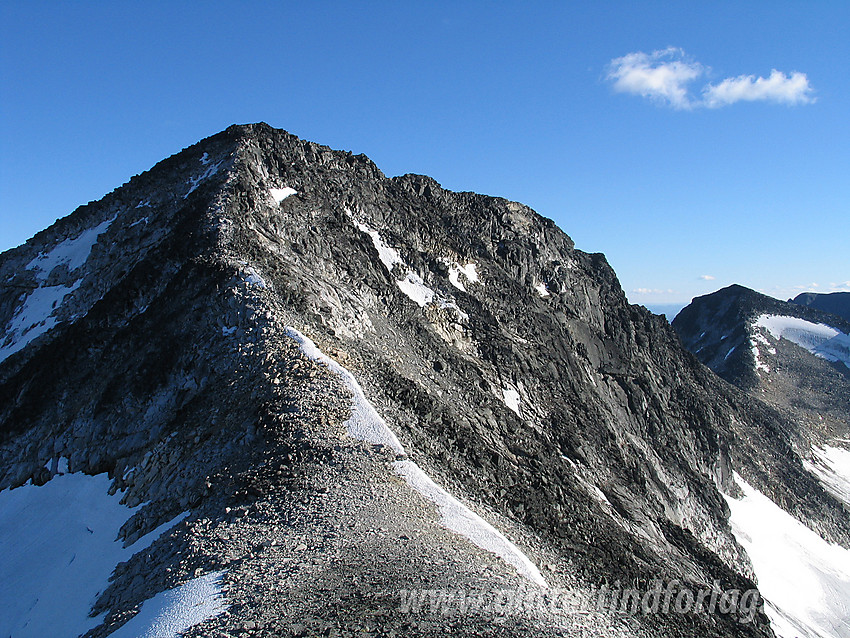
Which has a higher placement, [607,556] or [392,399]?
[392,399]

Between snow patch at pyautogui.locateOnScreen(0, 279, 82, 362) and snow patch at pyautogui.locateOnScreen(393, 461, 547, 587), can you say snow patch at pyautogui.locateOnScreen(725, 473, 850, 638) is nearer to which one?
snow patch at pyautogui.locateOnScreen(393, 461, 547, 587)

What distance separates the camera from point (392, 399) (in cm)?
2652

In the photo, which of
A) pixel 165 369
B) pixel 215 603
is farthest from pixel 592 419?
pixel 215 603

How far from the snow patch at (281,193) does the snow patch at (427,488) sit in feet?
60.9

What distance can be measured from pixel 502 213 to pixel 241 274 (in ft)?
120

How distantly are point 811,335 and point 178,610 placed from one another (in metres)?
146

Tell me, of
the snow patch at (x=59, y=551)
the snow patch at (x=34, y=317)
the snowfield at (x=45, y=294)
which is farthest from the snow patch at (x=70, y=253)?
the snow patch at (x=59, y=551)

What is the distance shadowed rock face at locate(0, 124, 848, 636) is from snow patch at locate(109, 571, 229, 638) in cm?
45

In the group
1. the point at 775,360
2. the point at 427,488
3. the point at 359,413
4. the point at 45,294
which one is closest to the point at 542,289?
the point at 359,413

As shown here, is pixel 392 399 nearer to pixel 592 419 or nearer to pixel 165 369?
pixel 165 369

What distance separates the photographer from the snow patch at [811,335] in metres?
123

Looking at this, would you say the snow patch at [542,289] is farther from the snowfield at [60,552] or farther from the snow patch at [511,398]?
the snowfield at [60,552]

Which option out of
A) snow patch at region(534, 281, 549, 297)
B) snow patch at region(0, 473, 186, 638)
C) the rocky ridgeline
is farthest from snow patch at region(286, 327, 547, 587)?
the rocky ridgeline

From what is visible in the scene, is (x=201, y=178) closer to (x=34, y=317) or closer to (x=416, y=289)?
(x=34, y=317)
